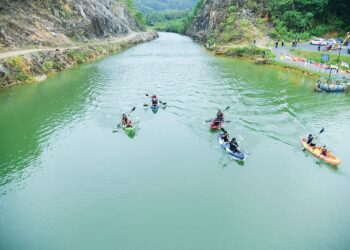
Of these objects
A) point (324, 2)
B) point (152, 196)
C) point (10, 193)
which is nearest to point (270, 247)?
point (152, 196)

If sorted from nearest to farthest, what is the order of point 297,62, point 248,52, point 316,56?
1. point 297,62
2. point 316,56
3. point 248,52

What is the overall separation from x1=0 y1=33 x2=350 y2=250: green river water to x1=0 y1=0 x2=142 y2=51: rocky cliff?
20922 mm

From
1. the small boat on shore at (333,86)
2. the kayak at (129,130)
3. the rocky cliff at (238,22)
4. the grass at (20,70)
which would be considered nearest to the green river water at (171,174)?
the kayak at (129,130)

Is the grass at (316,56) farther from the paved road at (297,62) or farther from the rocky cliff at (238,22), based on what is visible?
the rocky cliff at (238,22)

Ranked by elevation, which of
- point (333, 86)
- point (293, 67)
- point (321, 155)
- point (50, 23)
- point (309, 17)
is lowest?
point (293, 67)

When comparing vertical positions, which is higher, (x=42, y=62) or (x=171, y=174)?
(x=42, y=62)

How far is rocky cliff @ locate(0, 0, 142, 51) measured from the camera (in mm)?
64438

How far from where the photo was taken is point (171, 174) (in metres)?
26.9

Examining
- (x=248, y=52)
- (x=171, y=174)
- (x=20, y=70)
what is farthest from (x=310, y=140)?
(x=248, y=52)

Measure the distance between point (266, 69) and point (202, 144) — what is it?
1506 inches

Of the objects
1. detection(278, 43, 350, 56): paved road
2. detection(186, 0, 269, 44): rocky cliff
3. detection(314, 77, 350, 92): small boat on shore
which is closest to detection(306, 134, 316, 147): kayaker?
detection(314, 77, 350, 92): small boat on shore

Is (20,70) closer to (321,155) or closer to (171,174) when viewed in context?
(171,174)

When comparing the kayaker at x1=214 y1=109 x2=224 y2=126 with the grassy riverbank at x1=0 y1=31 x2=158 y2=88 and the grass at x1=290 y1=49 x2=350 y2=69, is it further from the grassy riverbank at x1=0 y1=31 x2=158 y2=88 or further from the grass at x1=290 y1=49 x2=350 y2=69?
the grassy riverbank at x1=0 y1=31 x2=158 y2=88

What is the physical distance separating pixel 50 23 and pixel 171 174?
6516 cm
